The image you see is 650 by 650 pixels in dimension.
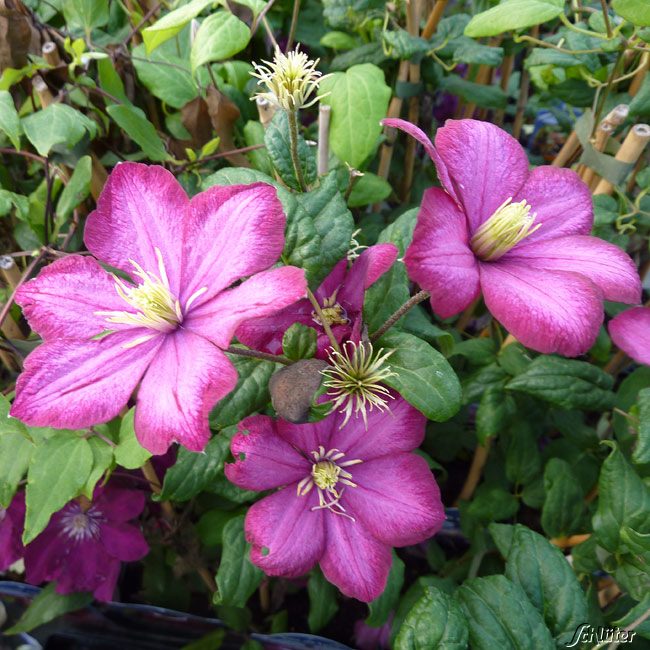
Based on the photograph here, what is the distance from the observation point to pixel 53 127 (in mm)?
649

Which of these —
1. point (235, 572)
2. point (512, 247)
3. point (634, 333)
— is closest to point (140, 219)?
point (512, 247)

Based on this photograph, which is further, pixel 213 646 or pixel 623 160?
pixel 213 646

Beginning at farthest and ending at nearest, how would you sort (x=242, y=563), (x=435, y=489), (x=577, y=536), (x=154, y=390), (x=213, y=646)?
(x=213, y=646)
(x=577, y=536)
(x=242, y=563)
(x=435, y=489)
(x=154, y=390)

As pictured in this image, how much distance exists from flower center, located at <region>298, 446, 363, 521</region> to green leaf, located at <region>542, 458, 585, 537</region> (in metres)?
0.31

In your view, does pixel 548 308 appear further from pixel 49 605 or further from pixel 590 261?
pixel 49 605

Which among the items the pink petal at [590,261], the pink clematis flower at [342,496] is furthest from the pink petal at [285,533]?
the pink petal at [590,261]

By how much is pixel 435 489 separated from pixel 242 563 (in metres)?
0.26

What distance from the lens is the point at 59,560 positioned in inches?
36.6

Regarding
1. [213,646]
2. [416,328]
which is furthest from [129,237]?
[213,646]

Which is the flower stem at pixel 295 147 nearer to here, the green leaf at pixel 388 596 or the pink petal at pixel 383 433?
the pink petal at pixel 383 433

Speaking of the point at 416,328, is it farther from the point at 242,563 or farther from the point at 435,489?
the point at 242,563

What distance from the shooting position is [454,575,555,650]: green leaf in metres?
0.57

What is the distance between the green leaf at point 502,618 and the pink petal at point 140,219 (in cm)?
43

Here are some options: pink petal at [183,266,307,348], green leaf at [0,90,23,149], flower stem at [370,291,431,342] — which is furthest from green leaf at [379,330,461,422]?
green leaf at [0,90,23,149]
